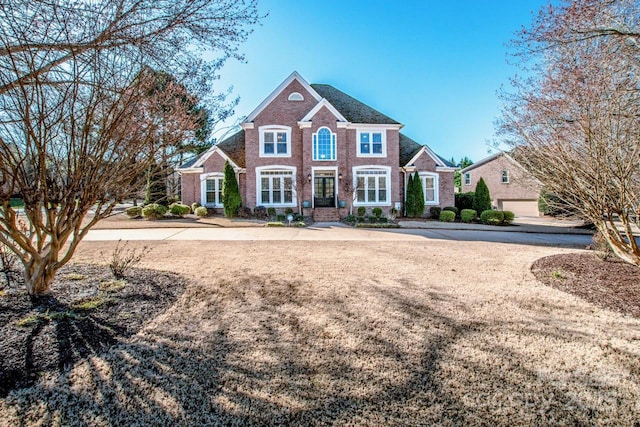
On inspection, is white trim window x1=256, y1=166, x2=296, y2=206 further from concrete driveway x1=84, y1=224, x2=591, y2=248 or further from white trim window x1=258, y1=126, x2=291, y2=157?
concrete driveway x1=84, y1=224, x2=591, y2=248

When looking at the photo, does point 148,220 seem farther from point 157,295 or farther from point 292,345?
point 292,345

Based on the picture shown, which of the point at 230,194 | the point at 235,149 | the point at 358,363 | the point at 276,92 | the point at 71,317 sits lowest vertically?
the point at 358,363

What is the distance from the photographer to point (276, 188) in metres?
19.7

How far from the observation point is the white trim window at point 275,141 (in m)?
19.4

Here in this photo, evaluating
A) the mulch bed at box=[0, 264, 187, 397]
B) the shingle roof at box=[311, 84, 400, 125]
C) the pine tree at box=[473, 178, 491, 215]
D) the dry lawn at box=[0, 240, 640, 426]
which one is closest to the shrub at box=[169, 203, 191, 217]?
the shingle roof at box=[311, 84, 400, 125]

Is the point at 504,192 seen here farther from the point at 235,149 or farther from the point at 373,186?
the point at 235,149

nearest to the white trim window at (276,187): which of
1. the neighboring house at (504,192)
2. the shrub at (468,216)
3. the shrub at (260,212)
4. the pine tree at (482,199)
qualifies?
the shrub at (260,212)

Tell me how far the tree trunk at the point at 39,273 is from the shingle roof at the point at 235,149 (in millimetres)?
16780

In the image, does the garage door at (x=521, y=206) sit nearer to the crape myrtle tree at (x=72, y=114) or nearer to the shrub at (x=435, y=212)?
the shrub at (x=435, y=212)

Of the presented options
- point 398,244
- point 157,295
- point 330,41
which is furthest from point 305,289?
point 330,41

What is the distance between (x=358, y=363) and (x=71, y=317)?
3312 millimetres

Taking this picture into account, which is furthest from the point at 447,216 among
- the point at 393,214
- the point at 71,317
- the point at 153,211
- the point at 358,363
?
the point at 71,317

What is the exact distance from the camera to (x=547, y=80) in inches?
252

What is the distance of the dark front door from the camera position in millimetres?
19734
